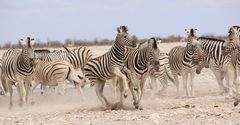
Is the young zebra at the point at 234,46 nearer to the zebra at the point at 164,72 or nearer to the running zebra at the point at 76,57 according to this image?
the zebra at the point at 164,72

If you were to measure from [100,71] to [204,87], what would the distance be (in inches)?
431

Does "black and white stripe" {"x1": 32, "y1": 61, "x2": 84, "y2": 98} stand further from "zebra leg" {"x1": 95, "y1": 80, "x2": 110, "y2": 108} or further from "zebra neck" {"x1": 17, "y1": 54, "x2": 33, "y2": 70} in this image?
"zebra leg" {"x1": 95, "y1": 80, "x2": 110, "y2": 108}

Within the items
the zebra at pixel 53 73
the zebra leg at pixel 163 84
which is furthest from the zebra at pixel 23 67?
the zebra leg at pixel 163 84

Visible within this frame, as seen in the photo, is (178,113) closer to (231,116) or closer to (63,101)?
(231,116)

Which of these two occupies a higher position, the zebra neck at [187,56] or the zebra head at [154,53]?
the zebra head at [154,53]

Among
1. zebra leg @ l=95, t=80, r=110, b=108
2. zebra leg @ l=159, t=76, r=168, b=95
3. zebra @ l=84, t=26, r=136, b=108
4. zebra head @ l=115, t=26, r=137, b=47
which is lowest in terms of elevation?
zebra leg @ l=159, t=76, r=168, b=95

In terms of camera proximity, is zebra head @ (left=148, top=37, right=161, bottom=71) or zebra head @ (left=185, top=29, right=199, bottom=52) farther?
zebra head @ (left=185, top=29, right=199, bottom=52)

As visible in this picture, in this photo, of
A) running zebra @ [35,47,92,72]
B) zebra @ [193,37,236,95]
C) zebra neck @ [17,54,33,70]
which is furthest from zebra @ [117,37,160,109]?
running zebra @ [35,47,92,72]

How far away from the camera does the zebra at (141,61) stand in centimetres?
1454

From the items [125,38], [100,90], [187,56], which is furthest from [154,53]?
[187,56]

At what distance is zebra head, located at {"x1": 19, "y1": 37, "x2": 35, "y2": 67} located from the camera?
1769cm

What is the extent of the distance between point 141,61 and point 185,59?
5486 mm

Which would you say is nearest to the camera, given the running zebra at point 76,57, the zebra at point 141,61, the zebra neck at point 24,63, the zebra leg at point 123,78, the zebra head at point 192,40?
the zebra leg at point 123,78

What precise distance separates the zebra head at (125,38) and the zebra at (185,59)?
15.1 ft
